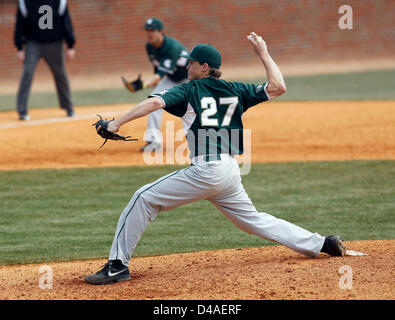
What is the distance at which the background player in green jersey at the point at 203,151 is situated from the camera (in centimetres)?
505

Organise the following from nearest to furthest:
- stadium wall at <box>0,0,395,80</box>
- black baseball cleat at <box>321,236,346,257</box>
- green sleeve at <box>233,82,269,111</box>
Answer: green sleeve at <box>233,82,269,111</box>
black baseball cleat at <box>321,236,346,257</box>
stadium wall at <box>0,0,395,80</box>

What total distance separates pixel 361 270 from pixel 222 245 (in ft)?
5.90

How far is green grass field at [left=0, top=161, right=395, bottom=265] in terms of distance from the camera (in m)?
6.82

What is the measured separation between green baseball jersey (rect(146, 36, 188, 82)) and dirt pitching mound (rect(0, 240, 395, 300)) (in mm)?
4732

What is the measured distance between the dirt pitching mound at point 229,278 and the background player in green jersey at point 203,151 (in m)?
0.28

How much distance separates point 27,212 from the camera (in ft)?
26.1

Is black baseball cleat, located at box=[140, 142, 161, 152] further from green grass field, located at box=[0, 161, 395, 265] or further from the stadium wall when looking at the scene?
the stadium wall

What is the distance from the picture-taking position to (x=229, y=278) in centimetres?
515

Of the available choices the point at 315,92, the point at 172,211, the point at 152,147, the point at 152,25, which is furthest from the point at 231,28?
the point at 172,211

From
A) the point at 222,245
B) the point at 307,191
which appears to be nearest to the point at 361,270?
the point at 222,245

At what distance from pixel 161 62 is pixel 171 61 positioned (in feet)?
0.53

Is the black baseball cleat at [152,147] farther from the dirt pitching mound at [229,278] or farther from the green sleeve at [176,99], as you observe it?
the green sleeve at [176,99]

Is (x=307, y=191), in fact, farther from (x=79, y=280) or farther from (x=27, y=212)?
(x=79, y=280)

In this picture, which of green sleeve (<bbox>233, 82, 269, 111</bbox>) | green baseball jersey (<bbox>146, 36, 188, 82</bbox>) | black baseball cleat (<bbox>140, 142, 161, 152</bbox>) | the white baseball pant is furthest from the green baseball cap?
black baseball cleat (<bbox>140, 142, 161, 152</bbox>)
